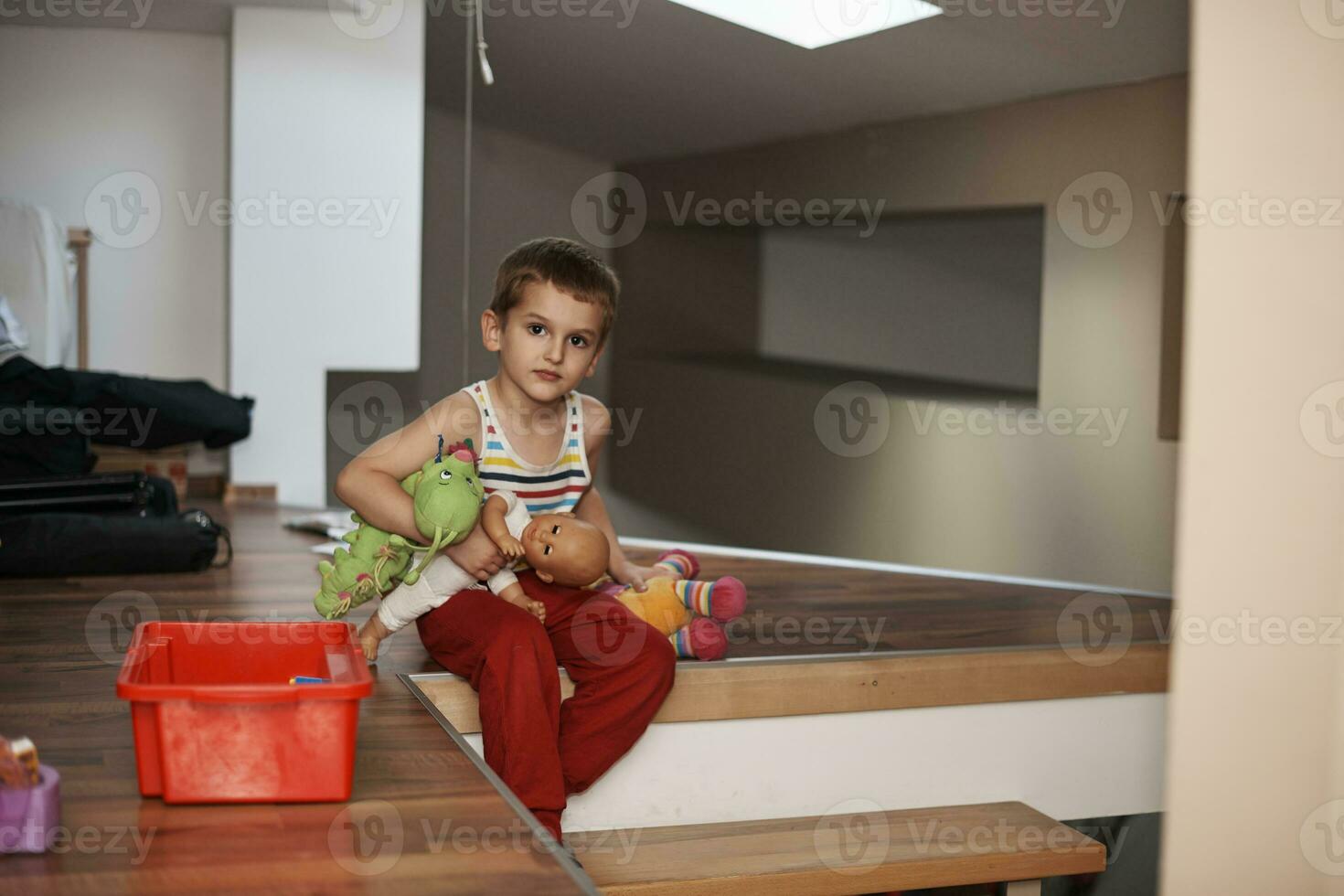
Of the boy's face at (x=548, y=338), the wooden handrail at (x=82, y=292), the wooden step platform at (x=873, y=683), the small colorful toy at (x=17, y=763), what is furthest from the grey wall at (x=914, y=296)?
the wooden handrail at (x=82, y=292)

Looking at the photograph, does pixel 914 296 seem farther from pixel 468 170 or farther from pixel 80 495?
pixel 80 495

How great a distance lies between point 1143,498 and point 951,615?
53 cm

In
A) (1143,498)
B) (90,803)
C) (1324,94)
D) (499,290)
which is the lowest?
(90,803)

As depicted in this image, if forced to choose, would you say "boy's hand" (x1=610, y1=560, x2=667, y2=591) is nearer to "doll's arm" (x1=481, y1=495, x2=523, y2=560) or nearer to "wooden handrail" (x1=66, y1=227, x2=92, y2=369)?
"doll's arm" (x1=481, y1=495, x2=523, y2=560)

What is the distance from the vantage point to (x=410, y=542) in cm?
163

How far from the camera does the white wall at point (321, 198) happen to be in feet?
12.1

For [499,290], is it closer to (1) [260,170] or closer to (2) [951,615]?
(2) [951,615]

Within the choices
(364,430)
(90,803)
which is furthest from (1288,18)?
(364,430)

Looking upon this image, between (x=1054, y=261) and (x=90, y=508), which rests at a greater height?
(x=1054, y=261)

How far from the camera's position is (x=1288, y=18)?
3.65 ft

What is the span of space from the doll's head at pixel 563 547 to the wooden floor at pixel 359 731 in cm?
23

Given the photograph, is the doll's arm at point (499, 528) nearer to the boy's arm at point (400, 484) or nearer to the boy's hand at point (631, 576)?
the boy's arm at point (400, 484)
